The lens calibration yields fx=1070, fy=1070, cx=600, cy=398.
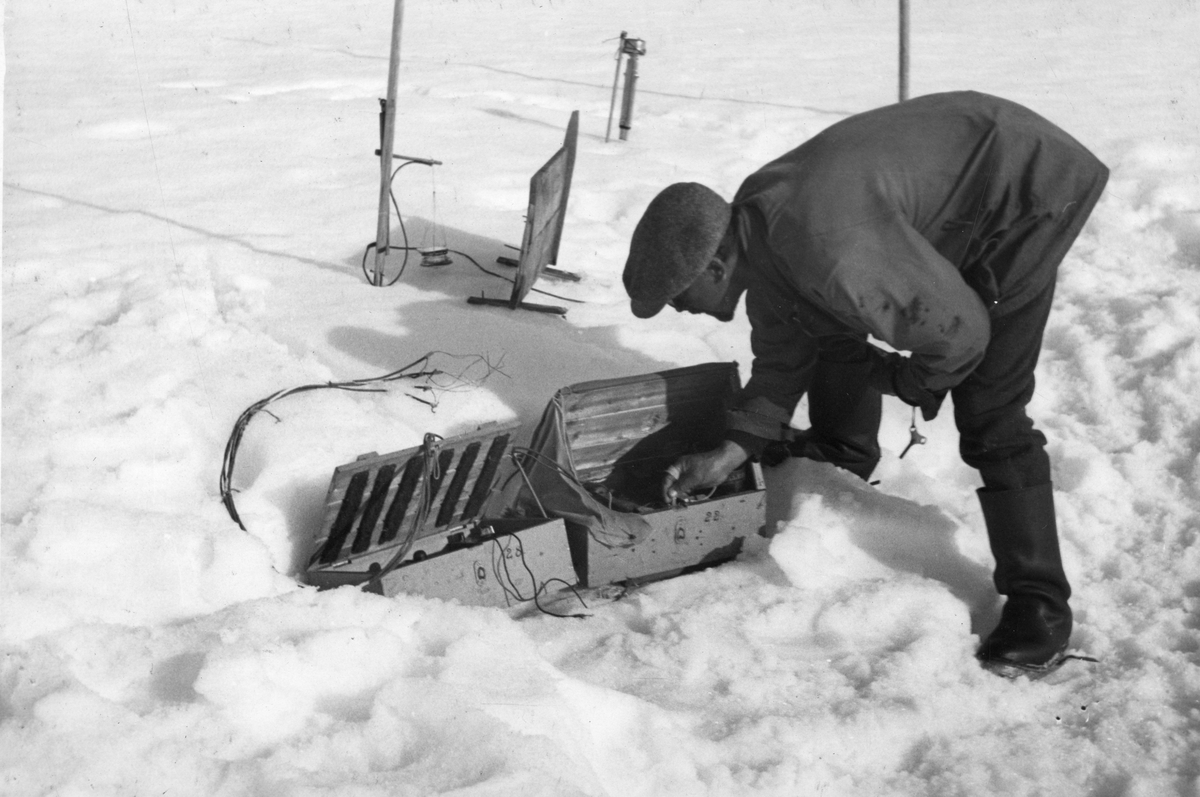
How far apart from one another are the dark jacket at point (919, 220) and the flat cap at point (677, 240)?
84 millimetres

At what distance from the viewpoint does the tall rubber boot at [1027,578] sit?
2592 mm

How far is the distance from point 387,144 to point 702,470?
6.94 ft

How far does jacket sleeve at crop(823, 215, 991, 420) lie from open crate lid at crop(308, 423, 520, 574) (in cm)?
107

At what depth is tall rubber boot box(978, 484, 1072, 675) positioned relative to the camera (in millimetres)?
2592

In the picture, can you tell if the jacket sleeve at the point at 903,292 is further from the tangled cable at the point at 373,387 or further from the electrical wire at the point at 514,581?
the tangled cable at the point at 373,387

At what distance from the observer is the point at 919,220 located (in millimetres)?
2430

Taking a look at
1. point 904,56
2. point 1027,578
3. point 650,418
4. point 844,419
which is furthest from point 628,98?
point 1027,578

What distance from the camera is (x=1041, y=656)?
257 cm

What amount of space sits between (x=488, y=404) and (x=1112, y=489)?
6.42ft

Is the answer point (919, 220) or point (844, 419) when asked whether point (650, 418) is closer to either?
point (844, 419)

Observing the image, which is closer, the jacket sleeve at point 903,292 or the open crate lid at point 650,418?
the jacket sleeve at point 903,292

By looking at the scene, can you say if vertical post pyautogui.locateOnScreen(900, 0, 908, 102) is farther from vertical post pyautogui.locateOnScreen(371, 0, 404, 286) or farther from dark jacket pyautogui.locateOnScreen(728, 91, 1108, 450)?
dark jacket pyautogui.locateOnScreen(728, 91, 1108, 450)

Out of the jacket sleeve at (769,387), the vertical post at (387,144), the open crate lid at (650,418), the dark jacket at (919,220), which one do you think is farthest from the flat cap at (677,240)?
the vertical post at (387,144)

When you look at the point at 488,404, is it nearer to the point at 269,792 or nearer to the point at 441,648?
the point at 441,648
